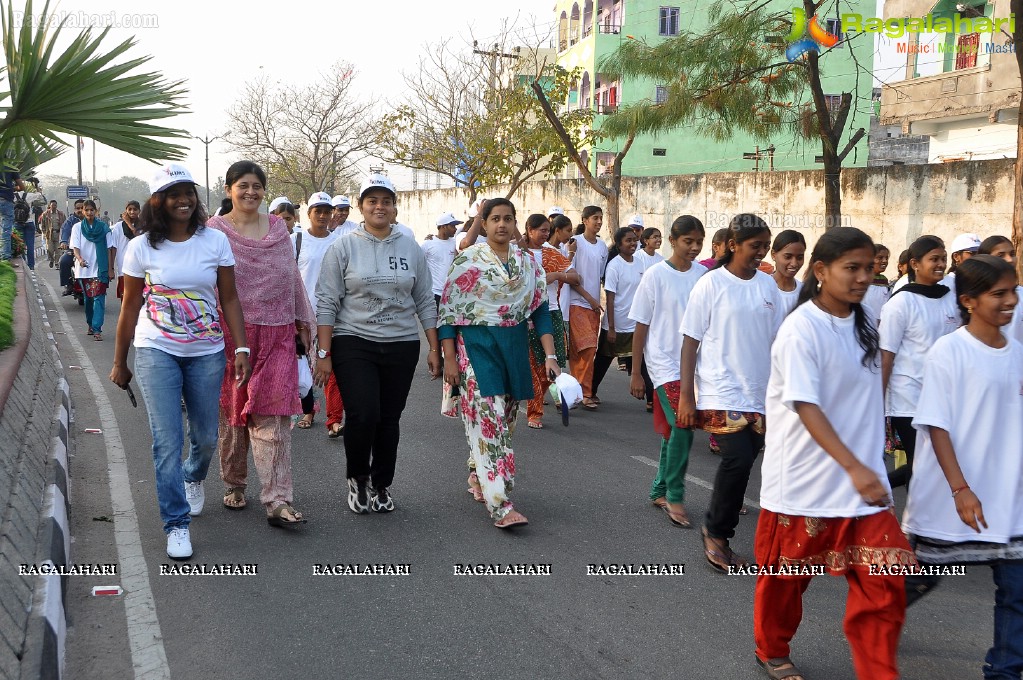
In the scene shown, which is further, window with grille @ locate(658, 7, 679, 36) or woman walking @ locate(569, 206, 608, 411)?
window with grille @ locate(658, 7, 679, 36)

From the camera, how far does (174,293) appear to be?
4.97m

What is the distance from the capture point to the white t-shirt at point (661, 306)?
239 inches

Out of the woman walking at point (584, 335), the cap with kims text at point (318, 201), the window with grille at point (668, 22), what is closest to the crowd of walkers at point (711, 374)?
the cap with kims text at point (318, 201)

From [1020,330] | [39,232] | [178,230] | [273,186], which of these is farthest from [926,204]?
[273,186]

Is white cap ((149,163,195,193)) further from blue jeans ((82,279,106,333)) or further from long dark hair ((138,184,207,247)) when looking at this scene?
blue jeans ((82,279,106,333))

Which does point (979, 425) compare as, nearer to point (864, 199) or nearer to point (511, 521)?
point (511, 521)

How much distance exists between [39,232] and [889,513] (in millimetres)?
44024

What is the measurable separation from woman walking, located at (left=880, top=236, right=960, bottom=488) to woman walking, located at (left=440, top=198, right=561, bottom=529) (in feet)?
6.48

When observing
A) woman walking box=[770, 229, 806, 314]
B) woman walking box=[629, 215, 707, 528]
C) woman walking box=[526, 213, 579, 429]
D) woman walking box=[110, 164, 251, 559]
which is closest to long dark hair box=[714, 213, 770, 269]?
woman walking box=[770, 229, 806, 314]

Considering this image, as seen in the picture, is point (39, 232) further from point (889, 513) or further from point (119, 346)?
point (889, 513)

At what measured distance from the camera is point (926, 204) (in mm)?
13945

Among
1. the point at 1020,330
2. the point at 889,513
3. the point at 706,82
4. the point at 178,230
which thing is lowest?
the point at 889,513

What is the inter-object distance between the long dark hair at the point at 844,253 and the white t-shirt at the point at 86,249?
12468 mm

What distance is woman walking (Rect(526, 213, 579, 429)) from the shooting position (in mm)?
7672
